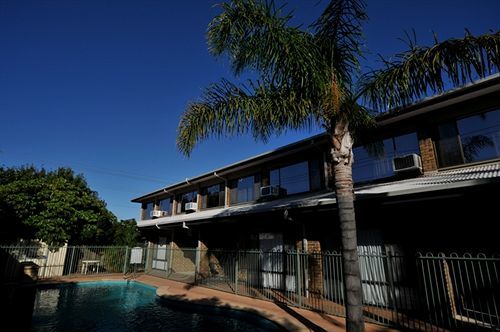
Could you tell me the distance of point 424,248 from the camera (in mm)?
8188

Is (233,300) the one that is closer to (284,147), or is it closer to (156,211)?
(284,147)

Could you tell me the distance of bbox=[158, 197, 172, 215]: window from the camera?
23078 mm

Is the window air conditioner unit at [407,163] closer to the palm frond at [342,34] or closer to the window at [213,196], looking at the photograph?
the palm frond at [342,34]

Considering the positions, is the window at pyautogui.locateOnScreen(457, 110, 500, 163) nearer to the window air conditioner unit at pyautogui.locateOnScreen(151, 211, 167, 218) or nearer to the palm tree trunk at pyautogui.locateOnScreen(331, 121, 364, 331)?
the palm tree trunk at pyautogui.locateOnScreen(331, 121, 364, 331)

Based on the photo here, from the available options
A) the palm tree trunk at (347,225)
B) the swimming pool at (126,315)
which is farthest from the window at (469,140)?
the swimming pool at (126,315)

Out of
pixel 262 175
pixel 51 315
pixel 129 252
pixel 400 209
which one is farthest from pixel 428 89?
pixel 129 252

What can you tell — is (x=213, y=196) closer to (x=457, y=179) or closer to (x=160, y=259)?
(x=160, y=259)

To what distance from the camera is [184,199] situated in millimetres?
21547

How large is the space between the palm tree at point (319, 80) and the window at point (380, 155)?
3.84 m

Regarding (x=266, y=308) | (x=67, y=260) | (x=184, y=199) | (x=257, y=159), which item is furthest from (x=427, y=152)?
(x=67, y=260)

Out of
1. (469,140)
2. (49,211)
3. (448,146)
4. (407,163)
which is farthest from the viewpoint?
(49,211)

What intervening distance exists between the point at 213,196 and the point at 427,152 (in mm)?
12647

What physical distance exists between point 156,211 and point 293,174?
47.4ft

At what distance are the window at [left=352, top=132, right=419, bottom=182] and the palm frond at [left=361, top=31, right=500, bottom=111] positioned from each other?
3598mm
